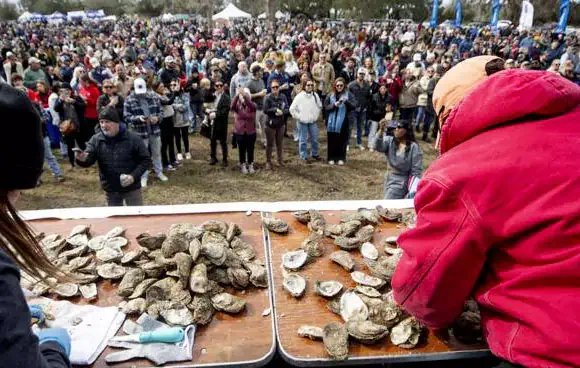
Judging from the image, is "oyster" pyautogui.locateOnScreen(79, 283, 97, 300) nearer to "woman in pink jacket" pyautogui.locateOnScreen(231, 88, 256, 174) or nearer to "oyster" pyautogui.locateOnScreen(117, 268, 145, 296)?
"oyster" pyautogui.locateOnScreen(117, 268, 145, 296)

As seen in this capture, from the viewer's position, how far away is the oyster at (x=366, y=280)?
8.45 ft

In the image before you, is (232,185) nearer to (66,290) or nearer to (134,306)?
(66,290)

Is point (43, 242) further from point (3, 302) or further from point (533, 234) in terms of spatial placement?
point (533, 234)

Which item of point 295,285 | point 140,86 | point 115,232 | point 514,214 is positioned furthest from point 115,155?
point 514,214

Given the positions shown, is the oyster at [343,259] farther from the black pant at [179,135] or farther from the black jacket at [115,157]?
the black pant at [179,135]

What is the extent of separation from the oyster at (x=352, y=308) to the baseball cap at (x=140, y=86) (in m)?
5.94

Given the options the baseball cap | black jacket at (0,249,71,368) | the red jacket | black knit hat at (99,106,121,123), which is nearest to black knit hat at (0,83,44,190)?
black jacket at (0,249,71,368)

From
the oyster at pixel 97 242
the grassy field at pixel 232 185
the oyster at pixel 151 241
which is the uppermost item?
the oyster at pixel 151 241

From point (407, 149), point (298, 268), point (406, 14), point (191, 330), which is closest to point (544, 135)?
point (298, 268)

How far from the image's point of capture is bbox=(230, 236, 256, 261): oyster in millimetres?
2812

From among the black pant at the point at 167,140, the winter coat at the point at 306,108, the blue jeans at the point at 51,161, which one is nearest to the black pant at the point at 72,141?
the blue jeans at the point at 51,161

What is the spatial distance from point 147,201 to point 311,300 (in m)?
5.41

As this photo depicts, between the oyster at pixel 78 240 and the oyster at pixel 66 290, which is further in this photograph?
the oyster at pixel 78 240

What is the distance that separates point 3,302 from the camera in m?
1.01
